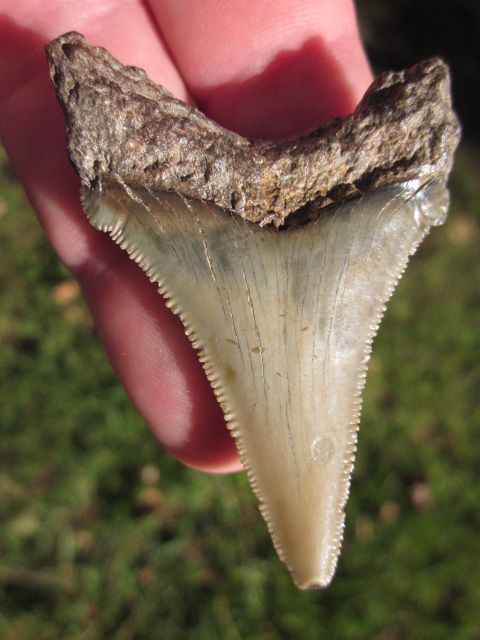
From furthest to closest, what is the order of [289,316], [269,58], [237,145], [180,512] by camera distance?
1. [180,512]
2. [269,58]
3. [237,145]
4. [289,316]

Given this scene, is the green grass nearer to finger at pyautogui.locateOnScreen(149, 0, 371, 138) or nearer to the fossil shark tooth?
the fossil shark tooth

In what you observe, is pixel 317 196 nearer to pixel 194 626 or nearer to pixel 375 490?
pixel 375 490

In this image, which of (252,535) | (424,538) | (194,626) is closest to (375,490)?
(424,538)

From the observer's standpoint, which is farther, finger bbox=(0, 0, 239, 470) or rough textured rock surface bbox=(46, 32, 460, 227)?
finger bbox=(0, 0, 239, 470)

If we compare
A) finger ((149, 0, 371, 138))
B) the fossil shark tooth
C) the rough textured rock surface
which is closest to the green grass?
the fossil shark tooth

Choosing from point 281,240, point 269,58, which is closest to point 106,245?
point 281,240

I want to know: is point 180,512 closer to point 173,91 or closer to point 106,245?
point 106,245

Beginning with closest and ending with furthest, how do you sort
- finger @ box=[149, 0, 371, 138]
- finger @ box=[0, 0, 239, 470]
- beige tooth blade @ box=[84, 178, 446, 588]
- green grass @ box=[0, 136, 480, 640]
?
beige tooth blade @ box=[84, 178, 446, 588] → finger @ box=[0, 0, 239, 470] → finger @ box=[149, 0, 371, 138] → green grass @ box=[0, 136, 480, 640]
